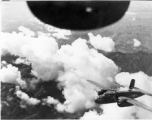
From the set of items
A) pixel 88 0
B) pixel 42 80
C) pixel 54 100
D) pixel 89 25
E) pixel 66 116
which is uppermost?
pixel 42 80

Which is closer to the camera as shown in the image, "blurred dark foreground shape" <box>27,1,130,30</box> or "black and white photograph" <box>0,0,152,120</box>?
"blurred dark foreground shape" <box>27,1,130,30</box>

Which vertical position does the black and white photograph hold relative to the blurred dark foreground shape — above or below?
above

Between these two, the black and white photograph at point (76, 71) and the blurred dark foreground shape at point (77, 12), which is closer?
the blurred dark foreground shape at point (77, 12)

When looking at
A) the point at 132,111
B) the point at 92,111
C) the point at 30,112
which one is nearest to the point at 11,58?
the point at 30,112

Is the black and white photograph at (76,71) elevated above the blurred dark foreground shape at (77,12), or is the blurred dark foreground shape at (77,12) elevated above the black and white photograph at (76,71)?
the black and white photograph at (76,71)

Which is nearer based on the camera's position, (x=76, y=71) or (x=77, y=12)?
(x=77, y=12)

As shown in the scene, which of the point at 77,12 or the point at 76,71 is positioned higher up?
the point at 76,71

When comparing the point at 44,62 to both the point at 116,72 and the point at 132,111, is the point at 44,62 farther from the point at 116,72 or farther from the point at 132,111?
the point at 132,111

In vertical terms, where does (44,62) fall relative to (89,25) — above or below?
above
